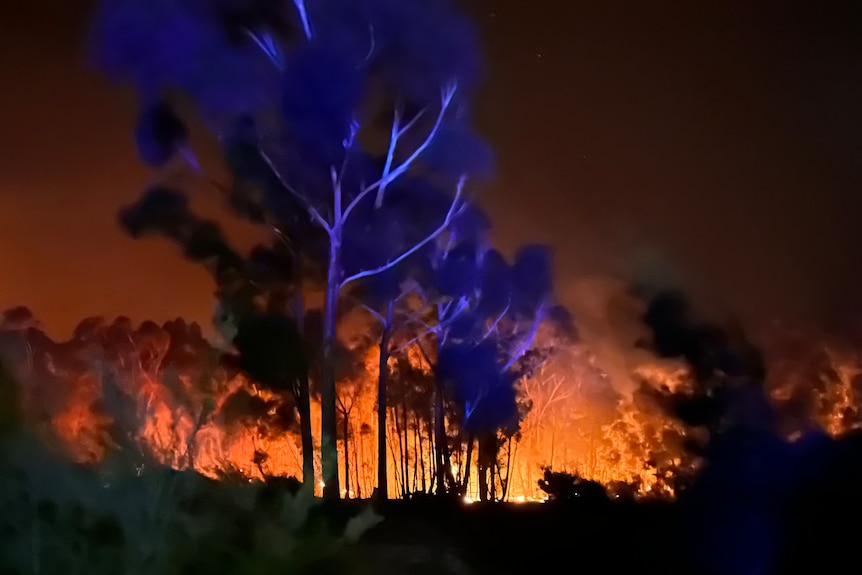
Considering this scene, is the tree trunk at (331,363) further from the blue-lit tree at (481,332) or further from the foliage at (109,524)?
the foliage at (109,524)

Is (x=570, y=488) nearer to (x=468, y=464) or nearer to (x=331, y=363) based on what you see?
(x=331, y=363)

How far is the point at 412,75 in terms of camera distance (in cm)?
1082

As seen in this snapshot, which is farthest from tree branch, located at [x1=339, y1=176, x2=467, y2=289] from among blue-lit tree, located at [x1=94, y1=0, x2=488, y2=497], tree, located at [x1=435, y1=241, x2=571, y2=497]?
tree, located at [x1=435, y1=241, x2=571, y2=497]

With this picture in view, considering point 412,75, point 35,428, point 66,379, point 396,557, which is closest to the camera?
point 35,428

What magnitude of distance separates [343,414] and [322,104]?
7383mm

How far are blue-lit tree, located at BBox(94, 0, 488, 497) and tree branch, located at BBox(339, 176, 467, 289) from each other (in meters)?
0.05

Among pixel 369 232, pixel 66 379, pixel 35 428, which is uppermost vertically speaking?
pixel 369 232

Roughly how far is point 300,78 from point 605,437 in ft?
24.3

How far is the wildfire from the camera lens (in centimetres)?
397

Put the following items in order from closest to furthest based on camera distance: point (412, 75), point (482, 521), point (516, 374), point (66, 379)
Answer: point (66, 379) < point (482, 521) < point (412, 75) < point (516, 374)

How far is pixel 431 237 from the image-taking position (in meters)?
11.8

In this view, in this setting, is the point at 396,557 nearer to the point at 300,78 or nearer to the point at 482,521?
the point at 482,521

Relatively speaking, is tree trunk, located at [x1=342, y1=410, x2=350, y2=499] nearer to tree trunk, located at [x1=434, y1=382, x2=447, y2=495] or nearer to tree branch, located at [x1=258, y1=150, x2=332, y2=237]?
tree trunk, located at [x1=434, y1=382, x2=447, y2=495]

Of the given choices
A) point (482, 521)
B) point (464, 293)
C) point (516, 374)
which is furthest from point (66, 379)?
point (516, 374)
